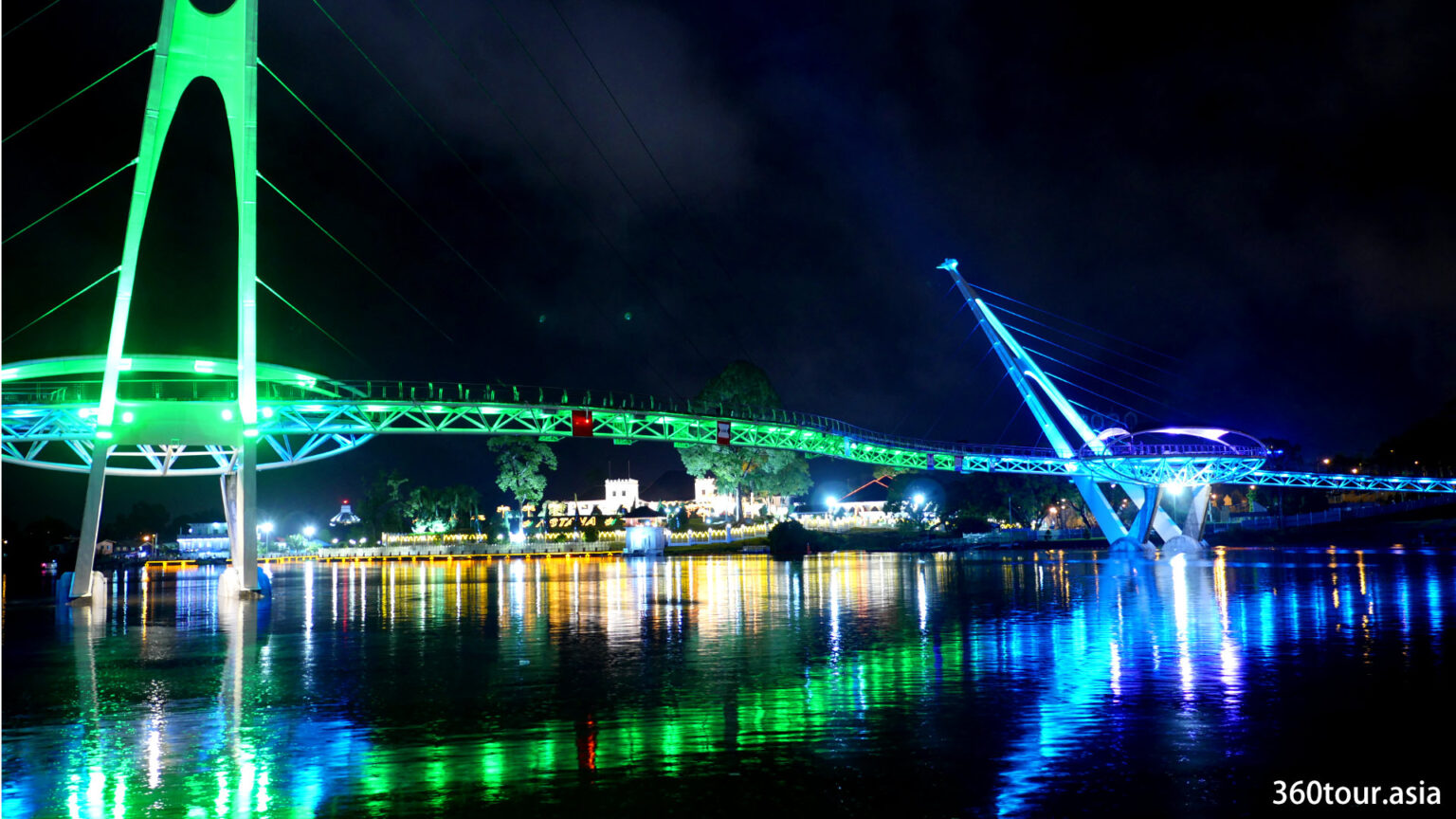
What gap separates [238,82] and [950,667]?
116ft

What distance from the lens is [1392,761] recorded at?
39.3 ft

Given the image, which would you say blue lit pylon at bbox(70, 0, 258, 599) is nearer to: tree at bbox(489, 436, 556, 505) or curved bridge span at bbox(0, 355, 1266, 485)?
curved bridge span at bbox(0, 355, 1266, 485)

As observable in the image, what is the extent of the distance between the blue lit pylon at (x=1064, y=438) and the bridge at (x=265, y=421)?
15 centimetres

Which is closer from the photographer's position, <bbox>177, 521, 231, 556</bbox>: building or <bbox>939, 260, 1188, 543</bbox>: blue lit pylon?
<bbox>939, 260, 1188, 543</bbox>: blue lit pylon

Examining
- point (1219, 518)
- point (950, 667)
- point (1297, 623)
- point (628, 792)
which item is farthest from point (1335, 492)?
point (628, 792)

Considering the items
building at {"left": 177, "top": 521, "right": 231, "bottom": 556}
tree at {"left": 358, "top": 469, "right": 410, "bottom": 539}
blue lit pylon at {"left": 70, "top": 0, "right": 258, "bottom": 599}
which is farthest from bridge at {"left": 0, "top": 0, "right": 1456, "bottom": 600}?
building at {"left": 177, "top": 521, "right": 231, "bottom": 556}

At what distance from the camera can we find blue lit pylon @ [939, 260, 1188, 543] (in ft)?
268

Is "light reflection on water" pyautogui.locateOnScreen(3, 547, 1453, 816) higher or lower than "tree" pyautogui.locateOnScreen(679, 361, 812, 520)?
lower

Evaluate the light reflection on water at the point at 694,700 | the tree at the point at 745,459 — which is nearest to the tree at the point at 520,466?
the tree at the point at 745,459

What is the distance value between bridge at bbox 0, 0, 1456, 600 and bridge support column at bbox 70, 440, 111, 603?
87mm

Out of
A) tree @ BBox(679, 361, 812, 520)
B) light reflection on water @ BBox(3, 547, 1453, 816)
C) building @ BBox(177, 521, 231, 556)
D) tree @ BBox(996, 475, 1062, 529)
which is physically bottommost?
building @ BBox(177, 521, 231, 556)

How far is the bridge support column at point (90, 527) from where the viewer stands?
41.5 m

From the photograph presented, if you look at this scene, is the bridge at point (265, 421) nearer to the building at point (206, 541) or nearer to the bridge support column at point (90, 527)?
the bridge support column at point (90, 527)

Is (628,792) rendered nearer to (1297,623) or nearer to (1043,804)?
(1043,804)
